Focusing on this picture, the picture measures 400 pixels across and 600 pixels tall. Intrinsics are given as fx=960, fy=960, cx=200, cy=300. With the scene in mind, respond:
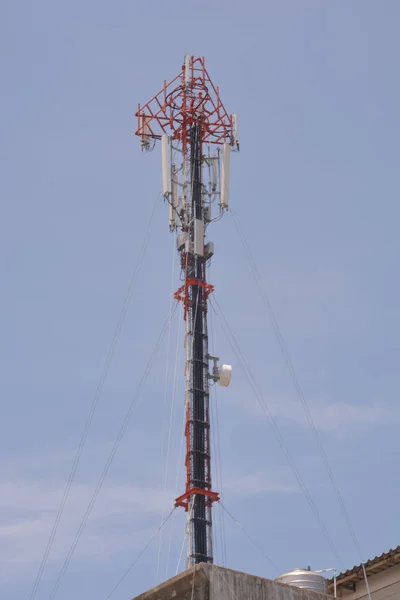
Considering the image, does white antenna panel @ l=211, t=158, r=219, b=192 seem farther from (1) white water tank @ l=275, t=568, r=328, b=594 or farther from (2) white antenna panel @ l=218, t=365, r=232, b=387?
(1) white water tank @ l=275, t=568, r=328, b=594

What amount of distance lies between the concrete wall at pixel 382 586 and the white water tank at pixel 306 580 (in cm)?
473

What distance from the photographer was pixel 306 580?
90.4 feet

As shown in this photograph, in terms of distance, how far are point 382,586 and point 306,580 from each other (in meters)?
5.67

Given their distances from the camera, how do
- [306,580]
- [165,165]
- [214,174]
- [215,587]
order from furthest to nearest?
[214,174], [165,165], [306,580], [215,587]

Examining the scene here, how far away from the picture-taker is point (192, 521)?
3806cm

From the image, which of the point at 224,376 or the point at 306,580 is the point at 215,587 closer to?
the point at 306,580

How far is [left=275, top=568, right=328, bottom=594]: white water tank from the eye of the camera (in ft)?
90.1

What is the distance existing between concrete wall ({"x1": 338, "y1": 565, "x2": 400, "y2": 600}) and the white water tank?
186 inches

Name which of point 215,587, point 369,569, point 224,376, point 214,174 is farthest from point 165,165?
point 215,587

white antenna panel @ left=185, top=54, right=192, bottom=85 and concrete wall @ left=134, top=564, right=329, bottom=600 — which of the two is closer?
concrete wall @ left=134, top=564, right=329, bottom=600

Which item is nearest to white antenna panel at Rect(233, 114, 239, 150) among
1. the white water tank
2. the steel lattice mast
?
the steel lattice mast

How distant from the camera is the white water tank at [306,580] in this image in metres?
27.5

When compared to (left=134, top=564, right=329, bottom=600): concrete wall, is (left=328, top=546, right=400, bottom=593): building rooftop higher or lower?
higher

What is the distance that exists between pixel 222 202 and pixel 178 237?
285cm
